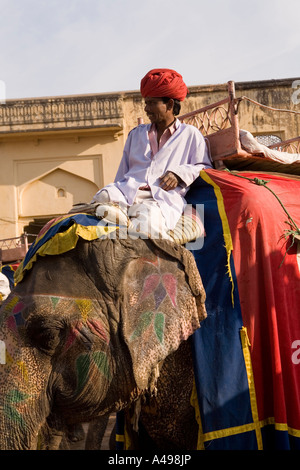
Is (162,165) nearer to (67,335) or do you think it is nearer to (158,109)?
(158,109)

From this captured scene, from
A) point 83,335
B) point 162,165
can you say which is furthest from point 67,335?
point 162,165

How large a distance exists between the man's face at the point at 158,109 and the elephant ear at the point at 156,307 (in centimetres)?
89

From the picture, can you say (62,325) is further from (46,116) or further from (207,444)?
(46,116)

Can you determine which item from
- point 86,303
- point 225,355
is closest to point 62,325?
point 86,303

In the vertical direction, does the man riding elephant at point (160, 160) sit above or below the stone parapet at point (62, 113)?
below

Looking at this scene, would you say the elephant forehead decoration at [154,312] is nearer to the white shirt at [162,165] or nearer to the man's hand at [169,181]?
the white shirt at [162,165]

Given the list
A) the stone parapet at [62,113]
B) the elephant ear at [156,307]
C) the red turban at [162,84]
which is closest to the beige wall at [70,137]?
the stone parapet at [62,113]

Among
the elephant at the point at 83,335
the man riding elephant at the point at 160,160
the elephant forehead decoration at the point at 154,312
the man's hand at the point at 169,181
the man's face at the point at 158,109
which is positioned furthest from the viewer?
the man's face at the point at 158,109

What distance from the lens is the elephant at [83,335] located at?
204cm

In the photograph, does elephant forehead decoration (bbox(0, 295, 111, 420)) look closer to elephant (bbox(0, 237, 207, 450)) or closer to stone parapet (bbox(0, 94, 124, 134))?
elephant (bbox(0, 237, 207, 450))

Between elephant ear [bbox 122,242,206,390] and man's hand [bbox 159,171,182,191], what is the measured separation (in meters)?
0.54

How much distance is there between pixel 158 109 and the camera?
9.87 ft
